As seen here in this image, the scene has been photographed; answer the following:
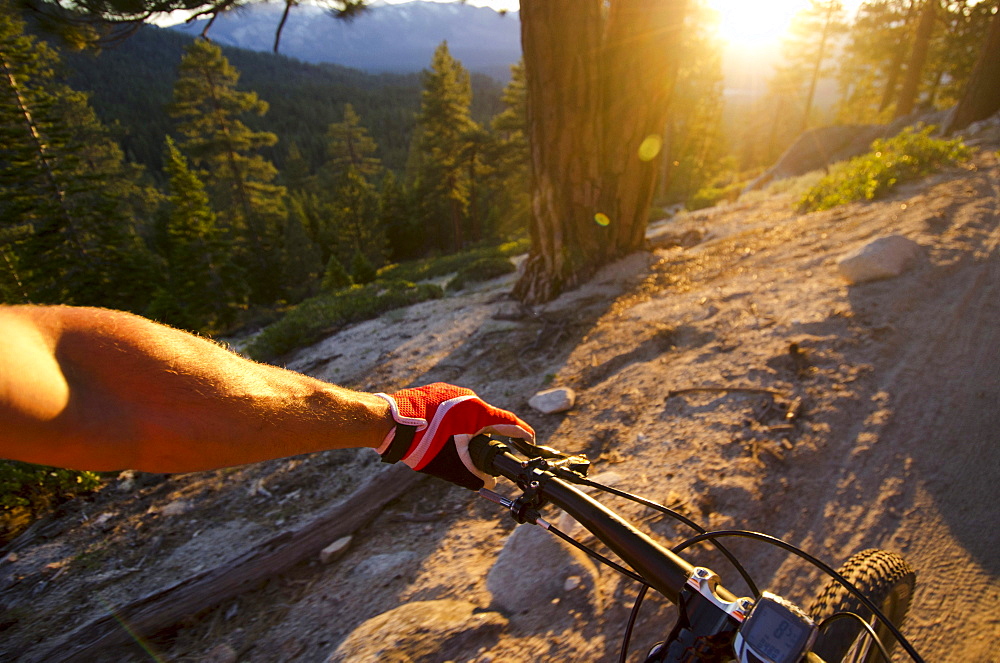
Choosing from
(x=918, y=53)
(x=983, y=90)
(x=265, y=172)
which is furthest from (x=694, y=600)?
(x=265, y=172)

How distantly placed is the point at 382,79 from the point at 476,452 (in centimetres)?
21538

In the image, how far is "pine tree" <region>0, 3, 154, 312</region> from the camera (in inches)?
693

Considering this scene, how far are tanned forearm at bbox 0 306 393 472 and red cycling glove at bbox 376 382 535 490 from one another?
173 mm

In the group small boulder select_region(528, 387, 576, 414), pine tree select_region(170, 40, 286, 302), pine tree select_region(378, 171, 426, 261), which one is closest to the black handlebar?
small boulder select_region(528, 387, 576, 414)

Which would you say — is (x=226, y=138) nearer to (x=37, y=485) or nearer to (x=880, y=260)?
(x=37, y=485)

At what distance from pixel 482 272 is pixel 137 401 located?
9.57m

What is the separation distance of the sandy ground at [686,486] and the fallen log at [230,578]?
8 centimetres

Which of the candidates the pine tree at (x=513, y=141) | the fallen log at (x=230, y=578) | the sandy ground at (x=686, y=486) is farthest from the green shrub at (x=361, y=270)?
the fallen log at (x=230, y=578)

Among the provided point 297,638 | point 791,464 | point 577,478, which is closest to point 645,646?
point 577,478

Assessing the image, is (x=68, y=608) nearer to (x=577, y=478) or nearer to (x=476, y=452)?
(x=476, y=452)

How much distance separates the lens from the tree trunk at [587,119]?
6156mm

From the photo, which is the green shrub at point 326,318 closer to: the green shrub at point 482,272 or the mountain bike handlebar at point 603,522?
the green shrub at point 482,272

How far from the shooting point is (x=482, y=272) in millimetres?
10633

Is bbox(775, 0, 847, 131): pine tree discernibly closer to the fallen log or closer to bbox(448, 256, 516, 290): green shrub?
bbox(448, 256, 516, 290): green shrub
